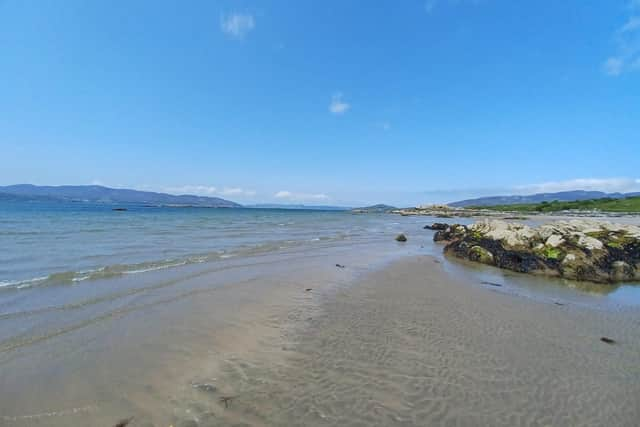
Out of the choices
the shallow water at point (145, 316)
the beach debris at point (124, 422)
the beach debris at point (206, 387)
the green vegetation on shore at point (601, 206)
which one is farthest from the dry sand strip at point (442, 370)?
the green vegetation on shore at point (601, 206)

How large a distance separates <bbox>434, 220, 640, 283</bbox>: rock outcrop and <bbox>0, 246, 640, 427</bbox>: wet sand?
16.0 ft

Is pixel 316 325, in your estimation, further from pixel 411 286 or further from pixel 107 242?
pixel 107 242

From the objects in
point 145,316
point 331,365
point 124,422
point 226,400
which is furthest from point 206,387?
point 145,316

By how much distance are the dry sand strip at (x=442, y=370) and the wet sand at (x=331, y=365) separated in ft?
0.08

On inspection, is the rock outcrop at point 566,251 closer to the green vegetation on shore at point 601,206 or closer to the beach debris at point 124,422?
the beach debris at point 124,422

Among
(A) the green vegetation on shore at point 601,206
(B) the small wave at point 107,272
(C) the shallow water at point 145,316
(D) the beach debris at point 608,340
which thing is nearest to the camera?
(C) the shallow water at point 145,316

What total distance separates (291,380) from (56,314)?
671 cm

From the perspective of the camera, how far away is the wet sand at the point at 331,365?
3.82 metres

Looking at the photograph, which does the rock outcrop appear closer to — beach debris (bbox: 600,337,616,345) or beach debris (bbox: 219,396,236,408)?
beach debris (bbox: 600,337,616,345)

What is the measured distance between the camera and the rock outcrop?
1190cm

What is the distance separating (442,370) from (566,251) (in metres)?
12.7

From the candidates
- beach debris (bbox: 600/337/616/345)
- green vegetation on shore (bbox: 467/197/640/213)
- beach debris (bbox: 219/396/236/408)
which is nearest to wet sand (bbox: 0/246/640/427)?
beach debris (bbox: 219/396/236/408)

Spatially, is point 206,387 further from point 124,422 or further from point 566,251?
point 566,251

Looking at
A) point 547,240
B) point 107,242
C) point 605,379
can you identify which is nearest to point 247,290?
point 605,379
